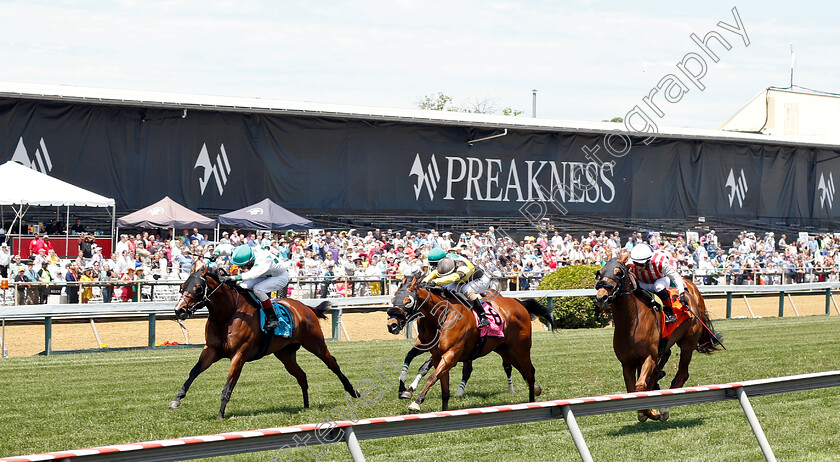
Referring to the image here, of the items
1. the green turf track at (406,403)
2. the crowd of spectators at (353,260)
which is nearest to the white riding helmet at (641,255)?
the green turf track at (406,403)

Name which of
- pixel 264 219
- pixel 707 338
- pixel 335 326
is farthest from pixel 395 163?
pixel 707 338

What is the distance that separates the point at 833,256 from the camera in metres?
32.7

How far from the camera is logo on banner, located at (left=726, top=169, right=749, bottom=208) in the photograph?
138ft

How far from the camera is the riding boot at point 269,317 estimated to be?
30.5 feet

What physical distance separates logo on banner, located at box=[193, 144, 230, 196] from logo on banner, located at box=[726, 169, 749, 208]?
22660 millimetres

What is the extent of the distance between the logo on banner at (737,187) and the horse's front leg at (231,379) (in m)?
36.4

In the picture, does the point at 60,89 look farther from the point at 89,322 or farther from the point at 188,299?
the point at 188,299

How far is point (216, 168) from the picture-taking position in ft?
102

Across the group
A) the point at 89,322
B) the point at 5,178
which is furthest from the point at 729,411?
the point at 5,178

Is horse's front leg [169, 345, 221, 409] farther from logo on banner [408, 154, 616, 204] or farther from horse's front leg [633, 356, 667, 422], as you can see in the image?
logo on banner [408, 154, 616, 204]

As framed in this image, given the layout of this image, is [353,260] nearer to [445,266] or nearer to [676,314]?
[445,266]

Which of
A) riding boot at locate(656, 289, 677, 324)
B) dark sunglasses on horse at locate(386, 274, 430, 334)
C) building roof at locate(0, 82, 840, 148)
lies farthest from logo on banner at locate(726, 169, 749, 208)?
dark sunglasses on horse at locate(386, 274, 430, 334)

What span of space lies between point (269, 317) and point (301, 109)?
75.7ft

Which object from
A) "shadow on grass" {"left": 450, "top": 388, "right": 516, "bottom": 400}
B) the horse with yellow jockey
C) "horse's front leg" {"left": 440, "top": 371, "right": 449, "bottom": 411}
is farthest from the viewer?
"shadow on grass" {"left": 450, "top": 388, "right": 516, "bottom": 400}
